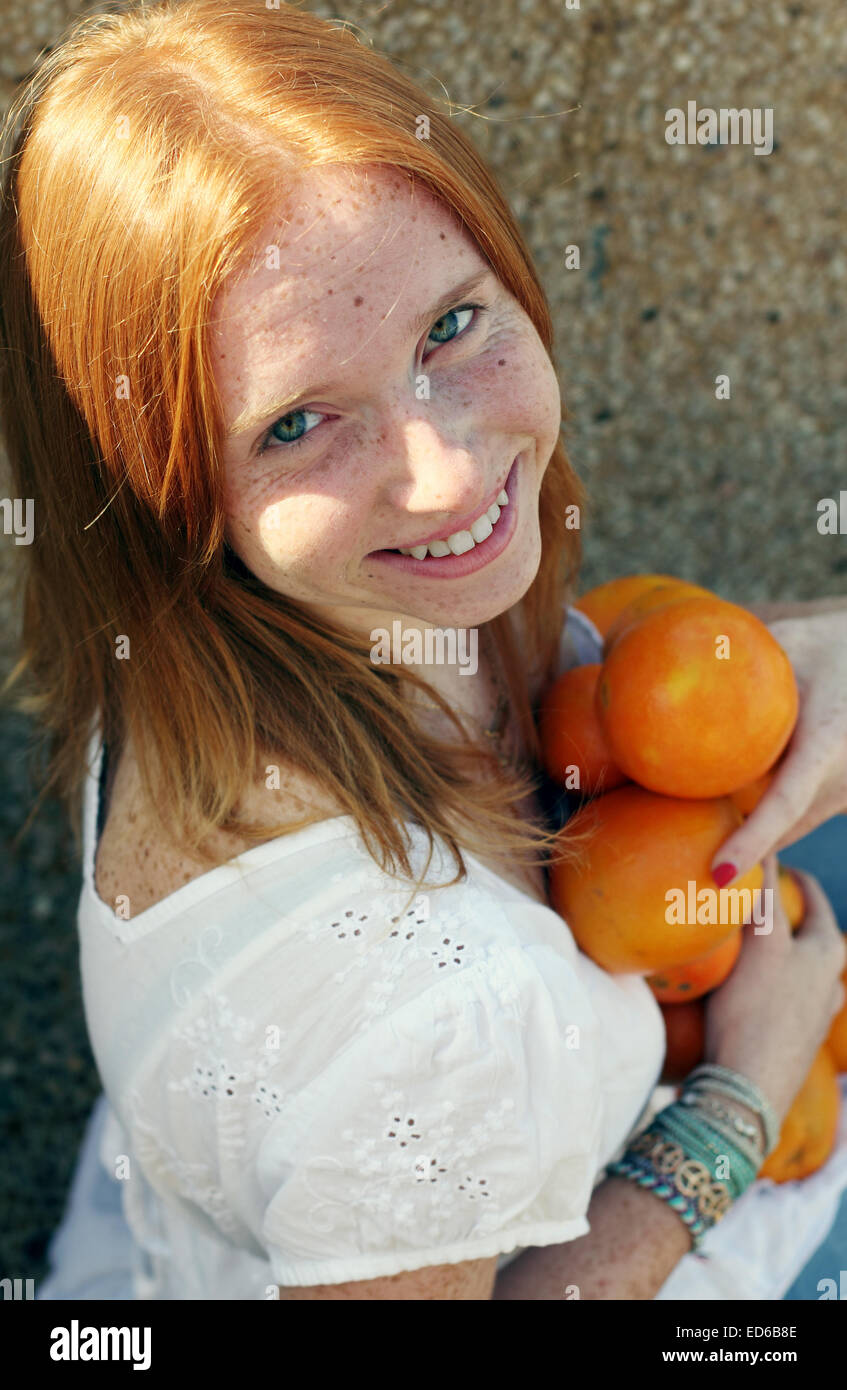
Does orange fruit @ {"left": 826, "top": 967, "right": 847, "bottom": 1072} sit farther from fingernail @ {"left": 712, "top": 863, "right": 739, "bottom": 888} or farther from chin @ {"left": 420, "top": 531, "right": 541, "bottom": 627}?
chin @ {"left": 420, "top": 531, "right": 541, "bottom": 627}

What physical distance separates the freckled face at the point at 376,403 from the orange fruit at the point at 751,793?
0.49 metres

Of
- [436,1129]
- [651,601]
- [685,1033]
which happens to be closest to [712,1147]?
[685,1033]

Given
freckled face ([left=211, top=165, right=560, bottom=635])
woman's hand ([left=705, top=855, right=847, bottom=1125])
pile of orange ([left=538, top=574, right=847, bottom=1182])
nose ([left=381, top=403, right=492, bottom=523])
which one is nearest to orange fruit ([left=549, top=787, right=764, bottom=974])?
pile of orange ([left=538, top=574, right=847, bottom=1182])

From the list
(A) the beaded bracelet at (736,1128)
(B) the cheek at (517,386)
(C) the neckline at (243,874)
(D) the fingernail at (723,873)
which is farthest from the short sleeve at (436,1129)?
(B) the cheek at (517,386)

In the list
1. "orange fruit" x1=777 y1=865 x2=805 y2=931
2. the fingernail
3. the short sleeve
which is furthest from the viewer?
"orange fruit" x1=777 y1=865 x2=805 y2=931

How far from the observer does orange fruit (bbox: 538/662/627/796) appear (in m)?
1.52

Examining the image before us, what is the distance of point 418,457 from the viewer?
1112mm

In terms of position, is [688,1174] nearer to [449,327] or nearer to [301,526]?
[301,526]

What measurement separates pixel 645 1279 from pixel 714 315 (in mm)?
1757

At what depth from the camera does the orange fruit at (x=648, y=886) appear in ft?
4.48

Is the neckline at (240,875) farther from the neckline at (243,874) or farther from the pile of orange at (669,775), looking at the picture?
the pile of orange at (669,775)

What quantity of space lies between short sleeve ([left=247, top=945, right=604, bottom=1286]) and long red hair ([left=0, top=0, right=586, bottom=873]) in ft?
0.60
